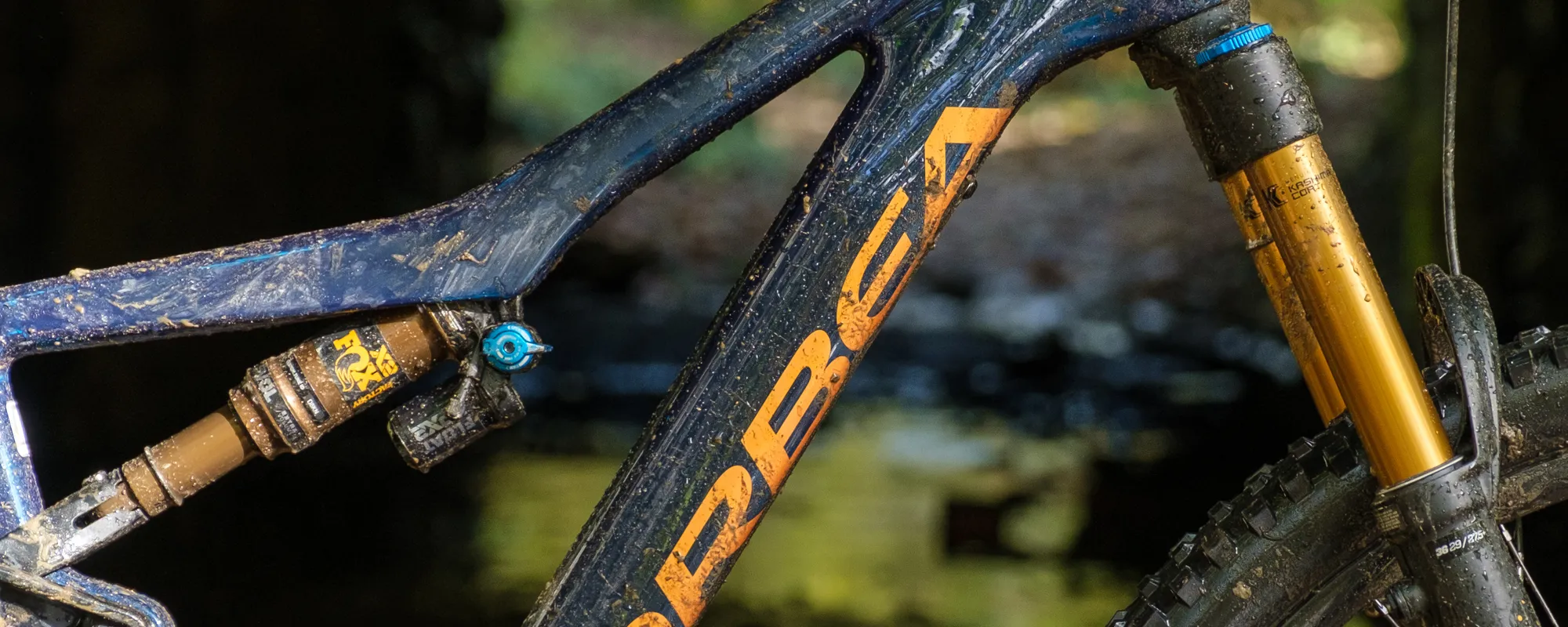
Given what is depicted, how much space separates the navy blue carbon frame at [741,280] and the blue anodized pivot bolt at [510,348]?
0.03m

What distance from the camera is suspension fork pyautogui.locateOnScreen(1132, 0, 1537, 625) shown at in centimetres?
60

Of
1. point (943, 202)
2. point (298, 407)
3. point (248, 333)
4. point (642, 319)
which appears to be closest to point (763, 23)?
point (943, 202)

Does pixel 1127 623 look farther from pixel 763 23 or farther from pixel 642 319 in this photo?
pixel 642 319

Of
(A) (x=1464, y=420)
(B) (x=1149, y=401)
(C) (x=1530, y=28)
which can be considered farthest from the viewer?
(B) (x=1149, y=401)

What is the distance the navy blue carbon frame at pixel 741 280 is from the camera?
65 cm

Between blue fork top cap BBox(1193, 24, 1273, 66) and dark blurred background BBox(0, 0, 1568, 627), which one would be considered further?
dark blurred background BBox(0, 0, 1568, 627)

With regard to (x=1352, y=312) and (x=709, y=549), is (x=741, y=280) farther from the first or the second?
(x=1352, y=312)

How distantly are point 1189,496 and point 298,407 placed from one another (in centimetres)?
149


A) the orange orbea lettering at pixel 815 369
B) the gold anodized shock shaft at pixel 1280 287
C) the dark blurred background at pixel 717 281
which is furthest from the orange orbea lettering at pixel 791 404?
the dark blurred background at pixel 717 281

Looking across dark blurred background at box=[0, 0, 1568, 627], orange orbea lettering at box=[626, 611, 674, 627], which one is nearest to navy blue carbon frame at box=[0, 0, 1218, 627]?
orange orbea lettering at box=[626, 611, 674, 627]

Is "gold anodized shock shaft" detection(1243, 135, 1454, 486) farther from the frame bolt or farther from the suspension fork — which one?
the frame bolt

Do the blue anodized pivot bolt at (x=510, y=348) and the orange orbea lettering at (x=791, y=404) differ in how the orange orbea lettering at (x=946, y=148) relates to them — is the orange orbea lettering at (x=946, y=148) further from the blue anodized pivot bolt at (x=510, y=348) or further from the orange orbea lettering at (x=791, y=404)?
the blue anodized pivot bolt at (x=510, y=348)

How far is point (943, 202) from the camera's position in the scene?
2.17 feet

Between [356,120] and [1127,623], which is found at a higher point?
[356,120]
